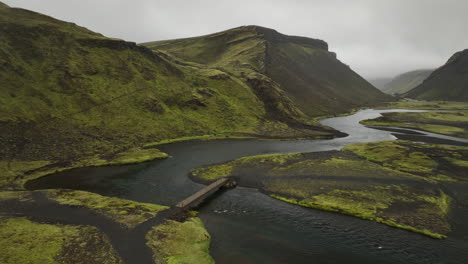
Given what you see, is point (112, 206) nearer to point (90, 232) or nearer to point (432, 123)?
point (90, 232)

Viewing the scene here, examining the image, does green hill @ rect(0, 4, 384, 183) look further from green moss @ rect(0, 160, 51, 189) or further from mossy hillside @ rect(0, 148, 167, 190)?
mossy hillside @ rect(0, 148, 167, 190)

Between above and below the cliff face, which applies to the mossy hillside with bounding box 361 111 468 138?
below

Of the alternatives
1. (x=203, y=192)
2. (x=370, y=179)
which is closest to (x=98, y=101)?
(x=203, y=192)

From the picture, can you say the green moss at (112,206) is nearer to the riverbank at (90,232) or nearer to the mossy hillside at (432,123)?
the riverbank at (90,232)

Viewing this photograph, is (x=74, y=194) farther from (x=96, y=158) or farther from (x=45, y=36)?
(x=45, y=36)

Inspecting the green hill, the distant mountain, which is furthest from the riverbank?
the distant mountain

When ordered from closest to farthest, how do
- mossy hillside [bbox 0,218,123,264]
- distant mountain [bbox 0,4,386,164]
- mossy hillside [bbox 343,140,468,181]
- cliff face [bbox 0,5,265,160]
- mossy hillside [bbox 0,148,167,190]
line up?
1. mossy hillside [bbox 0,218,123,264]
2. mossy hillside [bbox 0,148,167,190]
3. mossy hillside [bbox 343,140,468,181]
4. cliff face [bbox 0,5,265,160]
5. distant mountain [bbox 0,4,386,164]
